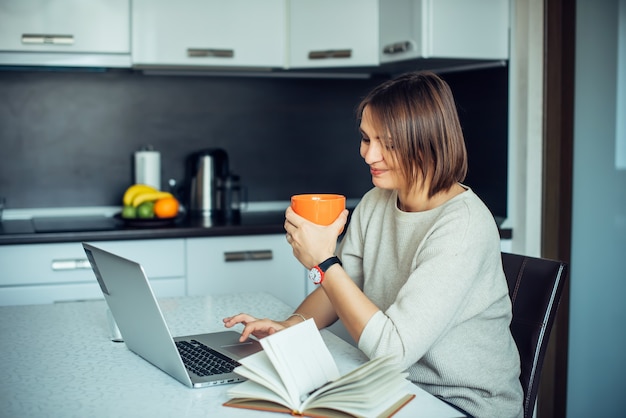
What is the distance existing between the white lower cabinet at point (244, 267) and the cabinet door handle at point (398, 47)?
2.78 ft

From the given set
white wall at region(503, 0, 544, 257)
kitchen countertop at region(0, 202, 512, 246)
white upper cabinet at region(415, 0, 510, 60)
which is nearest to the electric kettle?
kitchen countertop at region(0, 202, 512, 246)

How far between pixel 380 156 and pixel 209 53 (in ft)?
5.42

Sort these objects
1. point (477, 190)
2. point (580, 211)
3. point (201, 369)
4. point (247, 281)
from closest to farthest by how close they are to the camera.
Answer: point (201, 369) < point (580, 211) < point (247, 281) < point (477, 190)

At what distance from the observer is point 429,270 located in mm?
1336

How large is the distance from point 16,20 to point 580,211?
2.22 metres

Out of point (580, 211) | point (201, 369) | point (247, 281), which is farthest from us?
point (247, 281)

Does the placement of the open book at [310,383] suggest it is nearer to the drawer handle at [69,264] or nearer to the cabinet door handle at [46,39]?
the drawer handle at [69,264]

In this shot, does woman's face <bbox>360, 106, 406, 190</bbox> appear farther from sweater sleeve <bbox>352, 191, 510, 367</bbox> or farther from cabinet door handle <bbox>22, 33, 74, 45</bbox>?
cabinet door handle <bbox>22, 33, 74, 45</bbox>

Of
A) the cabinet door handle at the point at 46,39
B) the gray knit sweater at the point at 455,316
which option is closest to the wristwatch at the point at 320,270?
the gray knit sweater at the point at 455,316

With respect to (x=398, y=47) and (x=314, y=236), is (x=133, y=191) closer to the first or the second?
(x=398, y=47)

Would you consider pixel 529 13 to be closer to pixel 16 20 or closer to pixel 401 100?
pixel 401 100

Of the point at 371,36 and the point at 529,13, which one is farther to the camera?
the point at 371,36

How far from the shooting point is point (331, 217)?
1.36 m

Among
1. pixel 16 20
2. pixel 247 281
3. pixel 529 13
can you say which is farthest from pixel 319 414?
pixel 16 20
